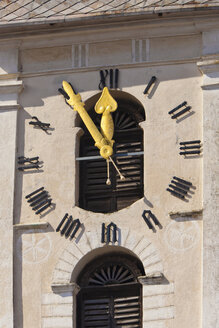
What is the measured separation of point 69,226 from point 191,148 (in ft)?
4.88

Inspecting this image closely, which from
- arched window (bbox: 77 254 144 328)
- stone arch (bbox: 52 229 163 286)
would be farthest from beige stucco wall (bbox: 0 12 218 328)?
arched window (bbox: 77 254 144 328)

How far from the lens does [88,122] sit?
24.2 metres

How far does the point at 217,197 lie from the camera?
2352cm

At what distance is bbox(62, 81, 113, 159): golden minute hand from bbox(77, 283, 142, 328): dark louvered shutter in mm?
1430

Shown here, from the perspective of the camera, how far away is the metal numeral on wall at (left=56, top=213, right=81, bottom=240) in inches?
938

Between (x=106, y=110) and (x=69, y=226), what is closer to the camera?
(x=69, y=226)

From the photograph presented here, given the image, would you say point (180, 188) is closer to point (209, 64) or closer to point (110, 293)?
point (110, 293)

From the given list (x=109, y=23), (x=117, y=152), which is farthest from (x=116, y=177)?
(x=109, y=23)

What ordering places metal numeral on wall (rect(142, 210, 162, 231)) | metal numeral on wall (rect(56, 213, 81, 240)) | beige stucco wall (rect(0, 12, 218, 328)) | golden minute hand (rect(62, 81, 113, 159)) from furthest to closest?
golden minute hand (rect(62, 81, 113, 159)), metal numeral on wall (rect(56, 213, 81, 240)), metal numeral on wall (rect(142, 210, 162, 231)), beige stucco wall (rect(0, 12, 218, 328))

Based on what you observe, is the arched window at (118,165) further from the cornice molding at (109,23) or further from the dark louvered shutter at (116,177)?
the cornice molding at (109,23)

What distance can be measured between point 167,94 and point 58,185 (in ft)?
4.88

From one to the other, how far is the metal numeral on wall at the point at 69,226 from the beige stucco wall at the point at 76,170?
5 cm

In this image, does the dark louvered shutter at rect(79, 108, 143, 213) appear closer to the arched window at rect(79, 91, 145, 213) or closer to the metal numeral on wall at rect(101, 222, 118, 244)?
the arched window at rect(79, 91, 145, 213)

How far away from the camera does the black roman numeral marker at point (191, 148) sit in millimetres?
23841
